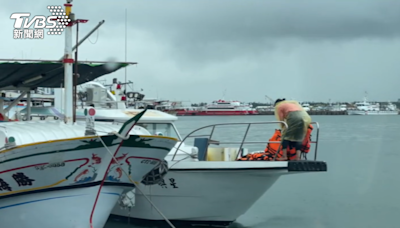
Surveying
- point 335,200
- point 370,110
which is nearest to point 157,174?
point 335,200

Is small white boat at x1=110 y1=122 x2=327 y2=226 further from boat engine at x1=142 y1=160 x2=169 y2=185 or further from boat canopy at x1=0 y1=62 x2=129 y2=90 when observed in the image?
boat canopy at x1=0 y1=62 x2=129 y2=90

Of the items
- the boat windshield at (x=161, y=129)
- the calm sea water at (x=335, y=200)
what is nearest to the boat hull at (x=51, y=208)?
the calm sea water at (x=335, y=200)

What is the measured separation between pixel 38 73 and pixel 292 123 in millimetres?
5647

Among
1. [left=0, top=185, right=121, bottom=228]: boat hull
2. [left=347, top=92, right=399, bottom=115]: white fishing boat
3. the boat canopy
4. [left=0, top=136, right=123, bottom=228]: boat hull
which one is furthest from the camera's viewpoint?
[left=347, top=92, right=399, bottom=115]: white fishing boat

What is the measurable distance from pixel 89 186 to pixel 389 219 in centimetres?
825

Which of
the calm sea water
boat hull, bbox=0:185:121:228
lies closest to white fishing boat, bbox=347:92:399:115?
the calm sea water

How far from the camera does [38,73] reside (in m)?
11.5

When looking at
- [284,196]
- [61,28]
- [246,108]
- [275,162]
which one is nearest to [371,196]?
[284,196]

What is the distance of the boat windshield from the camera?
1275cm

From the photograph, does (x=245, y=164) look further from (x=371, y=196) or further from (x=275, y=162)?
(x=371, y=196)

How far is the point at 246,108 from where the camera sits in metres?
130

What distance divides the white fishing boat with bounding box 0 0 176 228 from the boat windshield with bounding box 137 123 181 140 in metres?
3.22

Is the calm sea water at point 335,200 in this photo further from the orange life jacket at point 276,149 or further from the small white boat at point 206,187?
the orange life jacket at point 276,149

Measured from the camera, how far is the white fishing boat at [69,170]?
8117 millimetres
